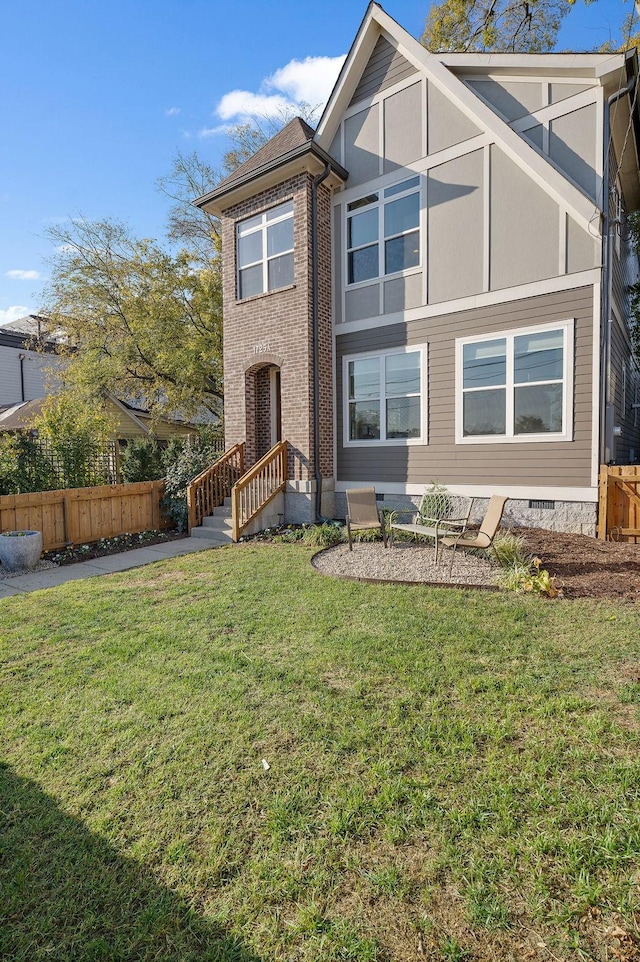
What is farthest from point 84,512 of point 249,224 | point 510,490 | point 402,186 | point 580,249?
point 580,249

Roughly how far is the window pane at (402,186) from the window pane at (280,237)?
2.18 metres

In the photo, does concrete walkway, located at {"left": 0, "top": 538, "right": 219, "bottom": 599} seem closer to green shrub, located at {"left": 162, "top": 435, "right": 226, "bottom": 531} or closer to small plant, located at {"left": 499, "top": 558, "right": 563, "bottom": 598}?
green shrub, located at {"left": 162, "top": 435, "right": 226, "bottom": 531}

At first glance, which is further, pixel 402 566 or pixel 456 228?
pixel 456 228

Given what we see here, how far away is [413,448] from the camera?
1005 cm

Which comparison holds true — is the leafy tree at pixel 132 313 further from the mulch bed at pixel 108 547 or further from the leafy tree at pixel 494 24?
the leafy tree at pixel 494 24

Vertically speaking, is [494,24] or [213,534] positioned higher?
[494,24]

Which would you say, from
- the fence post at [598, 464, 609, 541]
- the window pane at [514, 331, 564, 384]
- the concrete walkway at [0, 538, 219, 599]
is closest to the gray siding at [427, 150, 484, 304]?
the window pane at [514, 331, 564, 384]

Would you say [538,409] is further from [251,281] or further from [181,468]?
[181,468]

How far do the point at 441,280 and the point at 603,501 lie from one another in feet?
16.9

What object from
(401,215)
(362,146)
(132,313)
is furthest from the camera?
(132,313)

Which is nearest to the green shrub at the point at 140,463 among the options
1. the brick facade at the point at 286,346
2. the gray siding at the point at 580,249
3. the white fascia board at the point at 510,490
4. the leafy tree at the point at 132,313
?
the brick facade at the point at 286,346

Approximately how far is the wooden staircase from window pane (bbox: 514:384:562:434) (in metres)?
4.87

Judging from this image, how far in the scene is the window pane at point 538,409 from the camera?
8.41 meters

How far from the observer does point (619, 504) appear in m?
7.89
